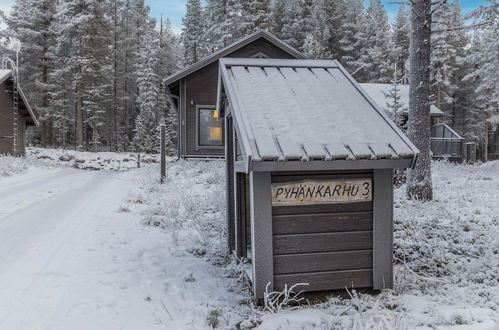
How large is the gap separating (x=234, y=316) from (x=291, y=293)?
2.31 feet

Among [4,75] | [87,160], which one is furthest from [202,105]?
[4,75]

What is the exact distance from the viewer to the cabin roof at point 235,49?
16.5 meters

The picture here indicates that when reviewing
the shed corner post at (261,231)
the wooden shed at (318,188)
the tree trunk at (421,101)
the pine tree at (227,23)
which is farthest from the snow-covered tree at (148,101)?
the shed corner post at (261,231)

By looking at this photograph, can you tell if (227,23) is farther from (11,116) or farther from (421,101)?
(421,101)

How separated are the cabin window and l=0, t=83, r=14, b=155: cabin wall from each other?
12.4 m

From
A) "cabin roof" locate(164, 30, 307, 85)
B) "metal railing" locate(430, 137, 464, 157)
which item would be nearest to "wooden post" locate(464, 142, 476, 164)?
"metal railing" locate(430, 137, 464, 157)

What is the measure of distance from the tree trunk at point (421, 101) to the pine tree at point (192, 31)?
3984 centimetres

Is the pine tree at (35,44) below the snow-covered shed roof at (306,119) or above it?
above

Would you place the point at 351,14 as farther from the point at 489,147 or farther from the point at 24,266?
the point at 24,266

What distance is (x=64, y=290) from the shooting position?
14.0 feet

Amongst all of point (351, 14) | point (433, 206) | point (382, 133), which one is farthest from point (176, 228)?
point (351, 14)

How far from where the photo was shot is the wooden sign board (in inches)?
157

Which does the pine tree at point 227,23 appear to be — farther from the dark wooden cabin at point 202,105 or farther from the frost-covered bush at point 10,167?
the frost-covered bush at point 10,167

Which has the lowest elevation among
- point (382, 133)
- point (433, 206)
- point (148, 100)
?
point (433, 206)
